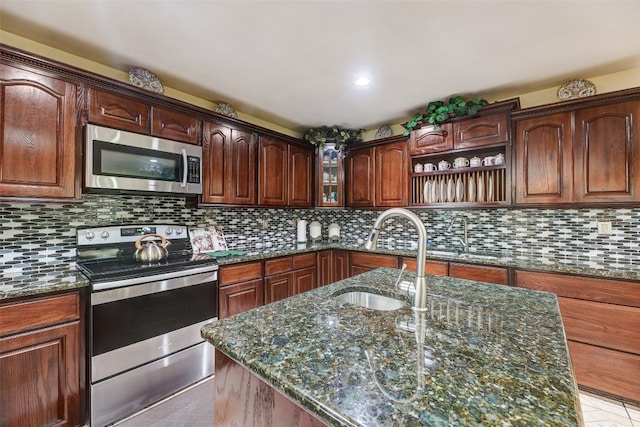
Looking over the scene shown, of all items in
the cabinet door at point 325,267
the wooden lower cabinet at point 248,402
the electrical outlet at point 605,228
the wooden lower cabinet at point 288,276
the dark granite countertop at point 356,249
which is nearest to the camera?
the wooden lower cabinet at point 248,402

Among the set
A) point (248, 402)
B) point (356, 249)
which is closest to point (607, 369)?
point (356, 249)

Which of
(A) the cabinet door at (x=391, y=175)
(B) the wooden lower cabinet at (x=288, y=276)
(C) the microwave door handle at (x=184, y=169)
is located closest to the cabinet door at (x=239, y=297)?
(B) the wooden lower cabinet at (x=288, y=276)

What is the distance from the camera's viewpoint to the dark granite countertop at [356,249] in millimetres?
1495

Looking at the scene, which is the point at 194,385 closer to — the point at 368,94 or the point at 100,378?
the point at 100,378

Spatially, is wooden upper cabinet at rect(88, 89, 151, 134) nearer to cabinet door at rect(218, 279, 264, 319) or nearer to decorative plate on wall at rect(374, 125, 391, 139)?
cabinet door at rect(218, 279, 264, 319)

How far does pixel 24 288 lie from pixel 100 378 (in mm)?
672

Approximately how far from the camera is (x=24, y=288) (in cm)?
145

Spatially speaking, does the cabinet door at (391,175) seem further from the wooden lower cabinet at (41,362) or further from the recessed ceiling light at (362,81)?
the wooden lower cabinet at (41,362)

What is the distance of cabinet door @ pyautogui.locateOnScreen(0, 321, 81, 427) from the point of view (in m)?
1.40

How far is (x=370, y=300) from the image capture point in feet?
4.80

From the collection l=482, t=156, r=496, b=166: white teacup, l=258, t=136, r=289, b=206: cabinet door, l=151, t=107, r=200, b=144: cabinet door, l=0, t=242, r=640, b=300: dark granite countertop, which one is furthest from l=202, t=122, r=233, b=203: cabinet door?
l=482, t=156, r=496, b=166: white teacup

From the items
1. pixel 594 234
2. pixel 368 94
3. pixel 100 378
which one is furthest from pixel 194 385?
pixel 594 234

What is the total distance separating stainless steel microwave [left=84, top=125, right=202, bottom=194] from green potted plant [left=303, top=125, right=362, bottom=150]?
4.91 feet

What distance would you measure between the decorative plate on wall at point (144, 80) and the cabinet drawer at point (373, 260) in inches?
99.1
